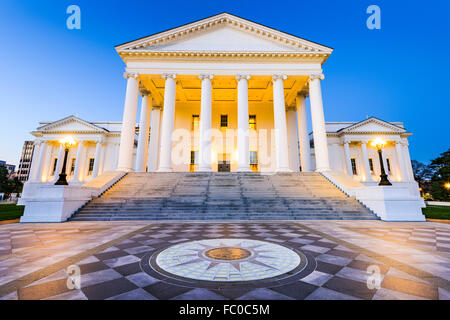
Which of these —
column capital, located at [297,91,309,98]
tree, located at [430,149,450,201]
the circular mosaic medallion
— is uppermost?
column capital, located at [297,91,309,98]

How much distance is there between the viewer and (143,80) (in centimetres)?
2217

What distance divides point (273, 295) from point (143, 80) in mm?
24587

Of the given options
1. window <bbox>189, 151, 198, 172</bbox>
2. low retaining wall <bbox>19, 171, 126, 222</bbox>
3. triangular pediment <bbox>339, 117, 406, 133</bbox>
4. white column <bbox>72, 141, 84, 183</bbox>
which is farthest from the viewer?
white column <bbox>72, 141, 84, 183</bbox>

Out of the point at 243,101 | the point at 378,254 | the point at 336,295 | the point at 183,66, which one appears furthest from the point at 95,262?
the point at 183,66

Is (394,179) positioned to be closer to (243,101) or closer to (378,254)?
(243,101)

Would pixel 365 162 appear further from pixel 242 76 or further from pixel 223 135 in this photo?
pixel 242 76

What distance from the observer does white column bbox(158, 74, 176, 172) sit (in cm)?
1942

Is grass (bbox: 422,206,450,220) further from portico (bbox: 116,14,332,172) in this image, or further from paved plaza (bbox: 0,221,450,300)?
paved plaza (bbox: 0,221,450,300)

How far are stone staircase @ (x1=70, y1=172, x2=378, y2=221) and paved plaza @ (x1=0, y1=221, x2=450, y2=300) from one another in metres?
Answer: 4.68

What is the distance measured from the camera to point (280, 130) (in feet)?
65.5

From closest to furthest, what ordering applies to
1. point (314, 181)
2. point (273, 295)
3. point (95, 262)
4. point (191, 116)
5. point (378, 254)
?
→ 1. point (273, 295)
2. point (95, 262)
3. point (378, 254)
4. point (314, 181)
5. point (191, 116)

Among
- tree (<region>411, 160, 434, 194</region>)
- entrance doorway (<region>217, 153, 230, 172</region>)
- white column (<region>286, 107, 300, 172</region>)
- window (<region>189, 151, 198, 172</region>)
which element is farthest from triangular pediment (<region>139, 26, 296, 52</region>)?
tree (<region>411, 160, 434, 194</region>)

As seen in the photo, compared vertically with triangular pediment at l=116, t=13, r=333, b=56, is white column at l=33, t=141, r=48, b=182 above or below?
below

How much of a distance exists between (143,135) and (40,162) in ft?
79.4
